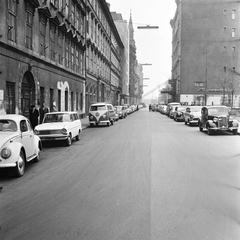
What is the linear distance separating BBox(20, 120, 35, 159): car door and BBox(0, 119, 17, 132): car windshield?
0.75 feet

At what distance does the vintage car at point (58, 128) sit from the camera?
13.9 meters

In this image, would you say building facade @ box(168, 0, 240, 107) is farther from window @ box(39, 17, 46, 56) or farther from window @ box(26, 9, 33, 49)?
window @ box(26, 9, 33, 49)

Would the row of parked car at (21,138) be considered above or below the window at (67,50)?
below

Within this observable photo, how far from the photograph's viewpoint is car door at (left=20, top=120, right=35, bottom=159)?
9016mm

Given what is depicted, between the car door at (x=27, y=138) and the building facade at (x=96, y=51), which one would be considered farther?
the building facade at (x=96, y=51)

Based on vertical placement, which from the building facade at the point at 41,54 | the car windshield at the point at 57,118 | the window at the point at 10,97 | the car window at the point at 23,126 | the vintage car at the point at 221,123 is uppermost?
→ the building facade at the point at 41,54

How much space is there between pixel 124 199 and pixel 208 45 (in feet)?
222

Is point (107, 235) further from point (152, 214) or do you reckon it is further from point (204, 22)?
point (204, 22)

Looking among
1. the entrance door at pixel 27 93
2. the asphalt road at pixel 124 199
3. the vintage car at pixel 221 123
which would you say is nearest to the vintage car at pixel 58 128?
the asphalt road at pixel 124 199

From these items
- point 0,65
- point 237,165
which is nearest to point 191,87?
point 0,65

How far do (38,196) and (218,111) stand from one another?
1596 centimetres

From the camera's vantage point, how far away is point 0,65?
1597 centimetres

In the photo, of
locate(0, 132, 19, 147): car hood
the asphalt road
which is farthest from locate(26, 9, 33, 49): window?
locate(0, 132, 19, 147): car hood

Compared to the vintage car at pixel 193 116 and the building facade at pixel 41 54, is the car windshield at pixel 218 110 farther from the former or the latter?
the building facade at pixel 41 54
